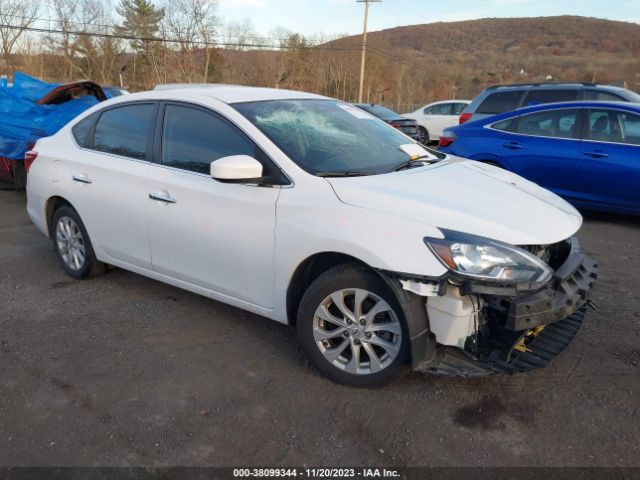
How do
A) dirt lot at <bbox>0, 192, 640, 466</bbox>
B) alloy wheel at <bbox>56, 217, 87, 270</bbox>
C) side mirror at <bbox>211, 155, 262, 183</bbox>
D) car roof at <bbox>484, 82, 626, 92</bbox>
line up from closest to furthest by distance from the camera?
1. dirt lot at <bbox>0, 192, 640, 466</bbox>
2. side mirror at <bbox>211, 155, 262, 183</bbox>
3. alloy wheel at <bbox>56, 217, 87, 270</bbox>
4. car roof at <bbox>484, 82, 626, 92</bbox>

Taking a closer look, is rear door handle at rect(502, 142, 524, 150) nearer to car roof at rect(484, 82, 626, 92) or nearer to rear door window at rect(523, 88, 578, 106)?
rear door window at rect(523, 88, 578, 106)

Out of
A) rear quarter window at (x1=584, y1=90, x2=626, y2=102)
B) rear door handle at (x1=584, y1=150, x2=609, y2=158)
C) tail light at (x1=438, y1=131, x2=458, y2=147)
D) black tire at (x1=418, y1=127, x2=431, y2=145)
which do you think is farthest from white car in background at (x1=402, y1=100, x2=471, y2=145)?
rear door handle at (x1=584, y1=150, x2=609, y2=158)

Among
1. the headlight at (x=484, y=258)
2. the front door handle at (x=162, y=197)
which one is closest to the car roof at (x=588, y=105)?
the headlight at (x=484, y=258)

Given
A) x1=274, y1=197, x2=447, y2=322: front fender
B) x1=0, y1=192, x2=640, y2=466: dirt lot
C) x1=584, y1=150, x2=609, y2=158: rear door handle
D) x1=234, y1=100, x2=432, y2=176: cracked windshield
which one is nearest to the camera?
x1=0, y1=192, x2=640, y2=466: dirt lot

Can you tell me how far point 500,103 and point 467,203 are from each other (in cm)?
732

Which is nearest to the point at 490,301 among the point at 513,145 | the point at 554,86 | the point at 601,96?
the point at 513,145

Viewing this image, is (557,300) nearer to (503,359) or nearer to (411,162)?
(503,359)

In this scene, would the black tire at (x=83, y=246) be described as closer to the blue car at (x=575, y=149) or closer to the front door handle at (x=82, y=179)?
the front door handle at (x=82, y=179)

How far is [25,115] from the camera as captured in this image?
8305 mm

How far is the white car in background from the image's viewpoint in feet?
54.5

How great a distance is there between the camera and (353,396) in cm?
298

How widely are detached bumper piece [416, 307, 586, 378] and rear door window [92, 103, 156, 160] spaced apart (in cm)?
→ 260

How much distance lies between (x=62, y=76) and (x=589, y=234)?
148 ft

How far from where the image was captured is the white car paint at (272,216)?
2.75 m
